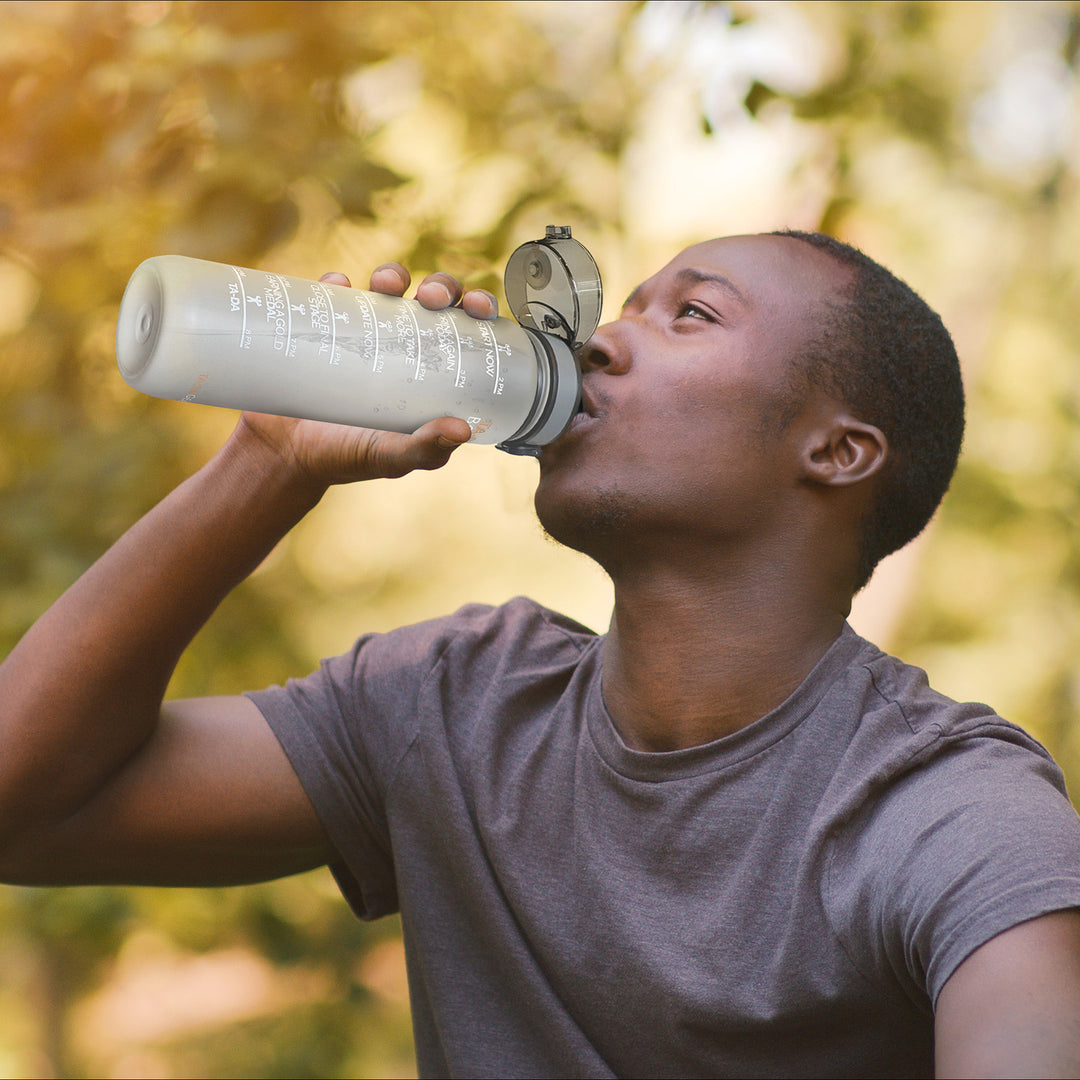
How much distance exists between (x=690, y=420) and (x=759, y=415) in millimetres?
93

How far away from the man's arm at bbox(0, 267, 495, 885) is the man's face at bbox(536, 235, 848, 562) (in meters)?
0.27

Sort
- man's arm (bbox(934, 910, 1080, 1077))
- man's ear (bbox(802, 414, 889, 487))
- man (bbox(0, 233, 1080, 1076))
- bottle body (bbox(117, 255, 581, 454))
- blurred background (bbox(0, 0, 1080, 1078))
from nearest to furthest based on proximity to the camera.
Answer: man's arm (bbox(934, 910, 1080, 1077))
bottle body (bbox(117, 255, 581, 454))
man (bbox(0, 233, 1080, 1076))
man's ear (bbox(802, 414, 889, 487))
blurred background (bbox(0, 0, 1080, 1078))

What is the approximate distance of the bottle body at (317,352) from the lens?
1.05 meters

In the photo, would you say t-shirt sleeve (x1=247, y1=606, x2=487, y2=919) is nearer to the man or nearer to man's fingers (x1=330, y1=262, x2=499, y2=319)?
the man

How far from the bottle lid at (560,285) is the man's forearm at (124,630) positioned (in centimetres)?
35

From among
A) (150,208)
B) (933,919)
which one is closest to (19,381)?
(150,208)

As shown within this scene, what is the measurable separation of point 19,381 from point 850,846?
4.92 feet

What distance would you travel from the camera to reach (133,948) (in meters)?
2.37

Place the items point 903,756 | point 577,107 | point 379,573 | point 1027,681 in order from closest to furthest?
point 903,756, point 577,107, point 379,573, point 1027,681

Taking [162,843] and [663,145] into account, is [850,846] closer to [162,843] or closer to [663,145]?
[162,843]

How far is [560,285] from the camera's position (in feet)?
4.41

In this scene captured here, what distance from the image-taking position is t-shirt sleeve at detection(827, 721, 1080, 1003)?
0.95m

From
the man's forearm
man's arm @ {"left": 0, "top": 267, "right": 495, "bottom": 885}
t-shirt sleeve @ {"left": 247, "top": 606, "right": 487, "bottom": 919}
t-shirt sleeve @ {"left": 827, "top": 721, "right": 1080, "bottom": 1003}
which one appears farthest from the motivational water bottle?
t-shirt sleeve @ {"left": 827, "top": 721, "right": 1080, "bottom": 1003}

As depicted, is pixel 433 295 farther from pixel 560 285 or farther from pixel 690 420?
pixel 690 420
